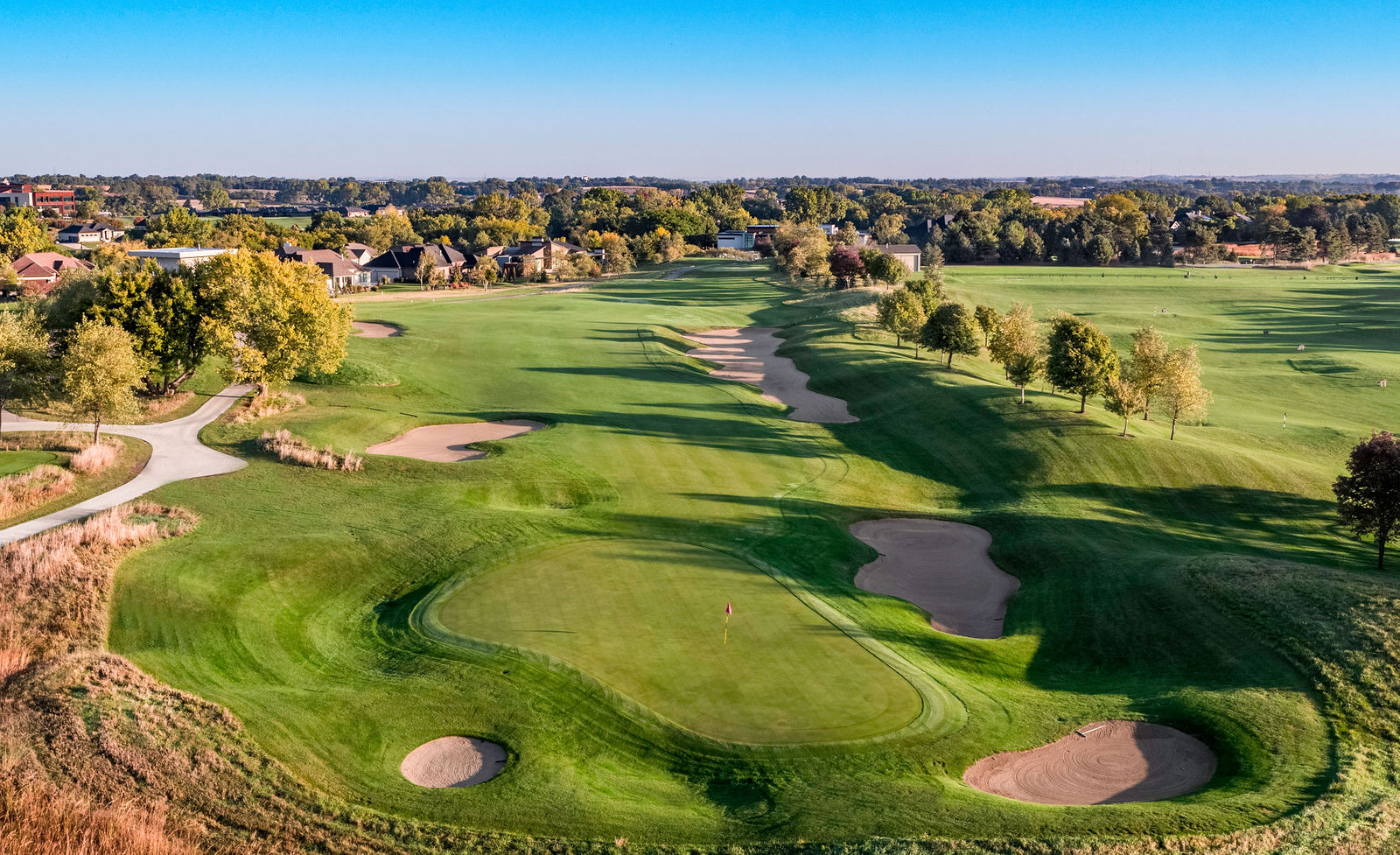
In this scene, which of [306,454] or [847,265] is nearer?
[306,454]

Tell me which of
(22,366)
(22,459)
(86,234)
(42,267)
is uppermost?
(86,234)

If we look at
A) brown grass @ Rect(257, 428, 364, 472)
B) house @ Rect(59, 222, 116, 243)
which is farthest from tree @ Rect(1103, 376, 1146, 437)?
house @ Rect(59, 222, 116, 243)

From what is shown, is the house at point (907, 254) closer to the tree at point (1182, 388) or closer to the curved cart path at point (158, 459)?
the tree at point (1182, 388)

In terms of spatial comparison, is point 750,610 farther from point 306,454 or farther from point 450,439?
point 450,439

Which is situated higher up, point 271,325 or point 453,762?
point 271,325

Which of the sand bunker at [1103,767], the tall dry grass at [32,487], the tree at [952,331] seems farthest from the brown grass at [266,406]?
the sand bunker at [1103,767]

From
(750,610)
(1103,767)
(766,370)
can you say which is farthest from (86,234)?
(1103,767)
